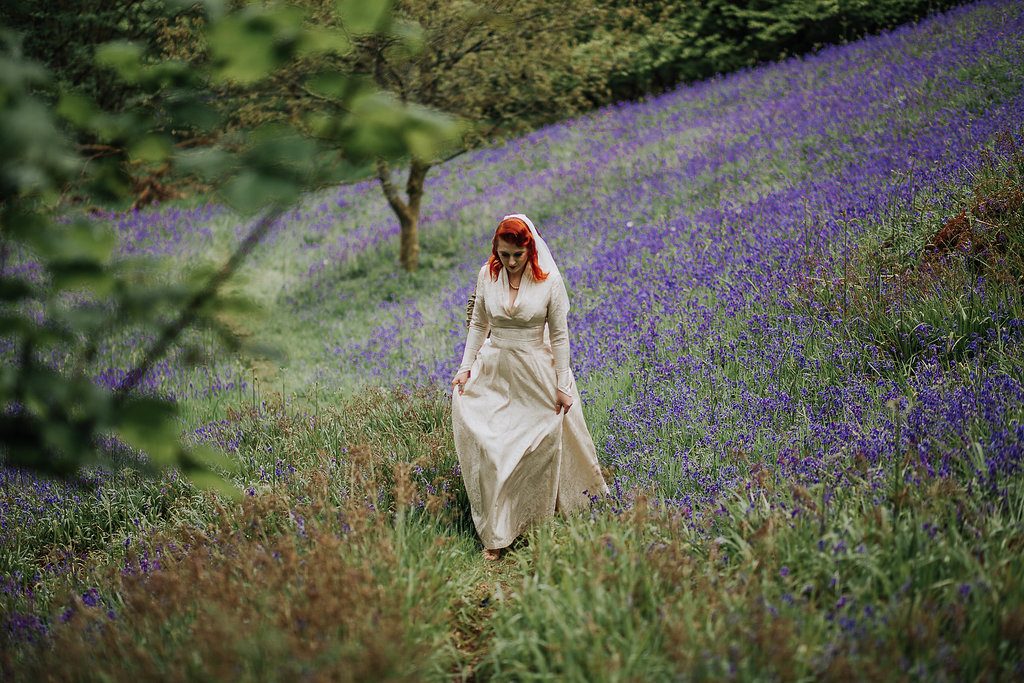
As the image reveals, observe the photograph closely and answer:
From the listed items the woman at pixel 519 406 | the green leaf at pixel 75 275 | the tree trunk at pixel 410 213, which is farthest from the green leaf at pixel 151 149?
the tree trunk at pixel 410 213

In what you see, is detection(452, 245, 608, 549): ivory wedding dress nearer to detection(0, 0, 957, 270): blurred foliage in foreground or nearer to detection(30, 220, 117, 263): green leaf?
detection(0, 0, 957, 270): blurred foliage in foreground

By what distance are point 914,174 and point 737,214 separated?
1771mm

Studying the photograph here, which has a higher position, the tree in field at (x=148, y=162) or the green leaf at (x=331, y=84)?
the green leaf at (x=331, y=84)

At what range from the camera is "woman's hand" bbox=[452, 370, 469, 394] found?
14.5 ft

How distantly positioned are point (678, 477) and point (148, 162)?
3.19 m

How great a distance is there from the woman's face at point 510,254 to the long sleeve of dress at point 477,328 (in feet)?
0.90

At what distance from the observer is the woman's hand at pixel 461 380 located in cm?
442

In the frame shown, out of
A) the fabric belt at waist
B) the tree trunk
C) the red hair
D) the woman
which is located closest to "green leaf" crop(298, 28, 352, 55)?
the red hair

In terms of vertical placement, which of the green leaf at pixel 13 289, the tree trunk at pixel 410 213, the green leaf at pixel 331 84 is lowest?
the tree trunk at pixel 410 213

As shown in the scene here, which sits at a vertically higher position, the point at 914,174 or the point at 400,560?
the point at 914,174

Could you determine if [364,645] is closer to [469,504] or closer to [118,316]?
[118,316]

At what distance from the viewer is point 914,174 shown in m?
6.71

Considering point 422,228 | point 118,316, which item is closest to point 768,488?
point 118,316

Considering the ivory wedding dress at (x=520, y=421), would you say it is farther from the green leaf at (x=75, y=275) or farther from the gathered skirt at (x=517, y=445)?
the green leaf at (x=75, y=275)
